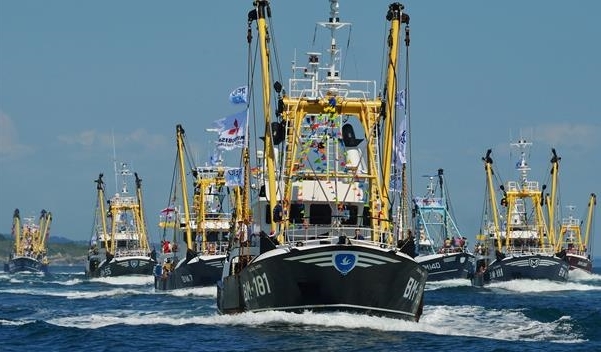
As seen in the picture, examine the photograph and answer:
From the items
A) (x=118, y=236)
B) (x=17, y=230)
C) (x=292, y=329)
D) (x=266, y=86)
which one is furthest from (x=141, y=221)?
(x=292, y=329)

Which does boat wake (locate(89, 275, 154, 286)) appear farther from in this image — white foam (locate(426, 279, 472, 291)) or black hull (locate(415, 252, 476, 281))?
white foam (locate(426, 279, 472, 291))

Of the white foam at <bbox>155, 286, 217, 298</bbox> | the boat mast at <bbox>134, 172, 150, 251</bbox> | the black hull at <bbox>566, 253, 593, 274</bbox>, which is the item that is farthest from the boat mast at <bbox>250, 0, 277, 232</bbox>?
the black hull at <bbox>566, 253, 593, 274</bbox>

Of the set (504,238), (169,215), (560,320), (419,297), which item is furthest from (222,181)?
(419,297)

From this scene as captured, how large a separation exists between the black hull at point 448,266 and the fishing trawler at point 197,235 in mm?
21058

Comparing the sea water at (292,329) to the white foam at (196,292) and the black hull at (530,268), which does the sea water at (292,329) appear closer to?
the white foam at (196,292)

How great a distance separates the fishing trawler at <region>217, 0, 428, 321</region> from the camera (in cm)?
4169

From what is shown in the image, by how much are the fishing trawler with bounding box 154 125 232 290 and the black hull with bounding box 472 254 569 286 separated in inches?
795

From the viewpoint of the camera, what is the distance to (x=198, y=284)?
269 ft

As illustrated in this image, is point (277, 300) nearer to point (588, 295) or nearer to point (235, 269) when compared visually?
point (235, 269)

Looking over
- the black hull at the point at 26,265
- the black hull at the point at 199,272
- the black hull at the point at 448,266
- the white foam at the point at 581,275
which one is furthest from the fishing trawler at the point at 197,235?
the black hull at the point at 26,265

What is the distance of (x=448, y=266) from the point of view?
109 meters

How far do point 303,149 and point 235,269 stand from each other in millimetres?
5447

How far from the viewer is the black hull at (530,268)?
92.3m

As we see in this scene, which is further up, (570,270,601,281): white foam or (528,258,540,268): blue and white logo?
(528,258,540,268): blue and white logo
